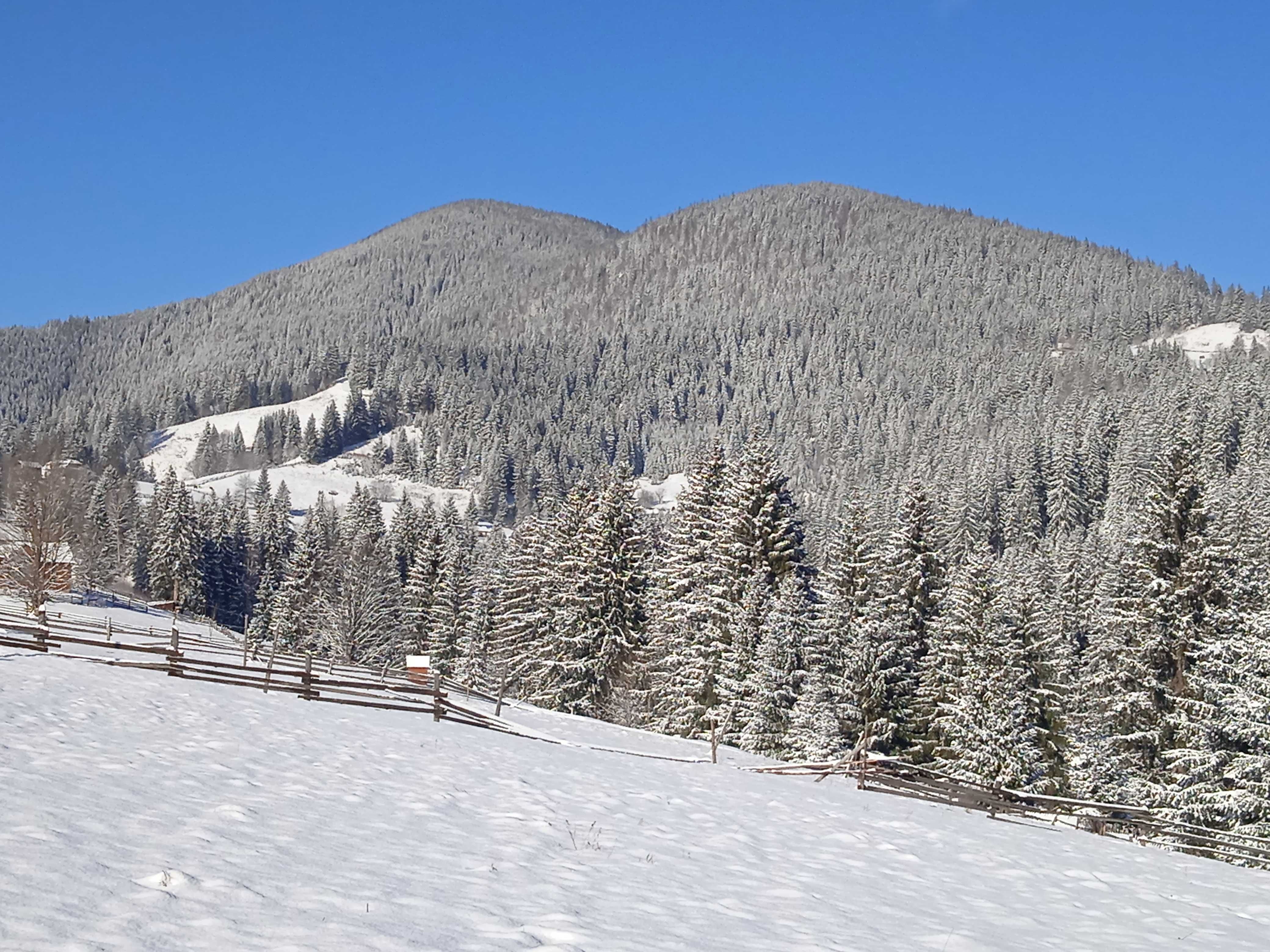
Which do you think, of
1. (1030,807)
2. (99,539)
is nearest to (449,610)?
(1030,807)

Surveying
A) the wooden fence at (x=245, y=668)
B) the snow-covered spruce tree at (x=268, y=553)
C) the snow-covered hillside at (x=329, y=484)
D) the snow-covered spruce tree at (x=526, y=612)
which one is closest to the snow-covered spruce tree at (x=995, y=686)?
the wooden fence at (x=245, y=668)

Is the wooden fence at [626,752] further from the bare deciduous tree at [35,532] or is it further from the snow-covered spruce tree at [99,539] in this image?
the snow-covered spruce tree at [99,539]

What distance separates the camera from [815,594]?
123 feet

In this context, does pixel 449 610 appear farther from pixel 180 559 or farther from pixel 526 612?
pixel 180 559

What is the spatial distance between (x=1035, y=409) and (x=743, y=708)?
15000cm

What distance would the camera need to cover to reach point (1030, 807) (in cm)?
2300

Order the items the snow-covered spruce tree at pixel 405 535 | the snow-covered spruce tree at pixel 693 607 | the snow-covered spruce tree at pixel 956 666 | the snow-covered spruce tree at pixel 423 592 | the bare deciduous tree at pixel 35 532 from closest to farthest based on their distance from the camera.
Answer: the snow-covered spruce tree at pixel 956 666, the snow-covered spruce tree at pixel 693 607, the bare deciduous tree at pixel 35 532, the snow-covered spruce tree at pixel 423 592, the snow-covered spruce tree at pixel 405 535

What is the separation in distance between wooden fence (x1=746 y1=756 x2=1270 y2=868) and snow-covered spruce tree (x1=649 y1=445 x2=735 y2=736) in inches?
383

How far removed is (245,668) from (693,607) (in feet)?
54.6

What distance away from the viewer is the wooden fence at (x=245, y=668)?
1005 inches

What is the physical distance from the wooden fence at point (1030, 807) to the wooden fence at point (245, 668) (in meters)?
9.75

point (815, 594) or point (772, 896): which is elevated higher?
point (815, 594)

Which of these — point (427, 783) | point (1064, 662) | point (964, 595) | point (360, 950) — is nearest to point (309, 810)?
point (427, 783)

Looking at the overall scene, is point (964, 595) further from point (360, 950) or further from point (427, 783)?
point (360, 950)
